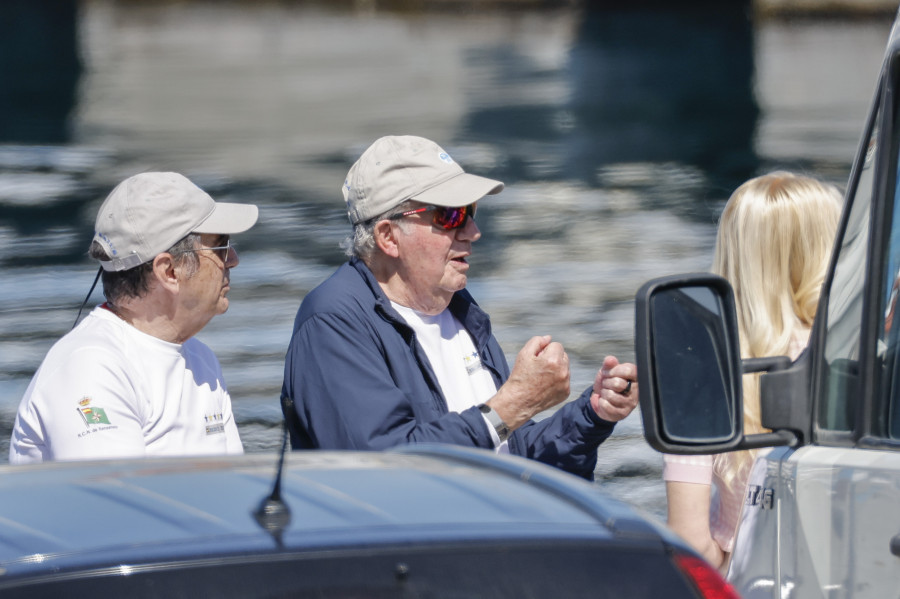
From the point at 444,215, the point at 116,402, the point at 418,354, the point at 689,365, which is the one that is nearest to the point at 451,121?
the point at 444,215

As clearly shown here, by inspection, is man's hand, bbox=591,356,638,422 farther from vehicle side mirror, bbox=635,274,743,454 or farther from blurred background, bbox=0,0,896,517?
blurred background, bbox=0,0,896,517

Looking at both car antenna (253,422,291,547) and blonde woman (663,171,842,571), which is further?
blonde woman (663,171,842,571)

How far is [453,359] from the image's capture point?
11.4 ft

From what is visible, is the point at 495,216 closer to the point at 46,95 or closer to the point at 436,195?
the point at 46,95

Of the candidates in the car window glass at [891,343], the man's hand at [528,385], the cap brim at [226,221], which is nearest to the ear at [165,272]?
the cap brim at [226,221]

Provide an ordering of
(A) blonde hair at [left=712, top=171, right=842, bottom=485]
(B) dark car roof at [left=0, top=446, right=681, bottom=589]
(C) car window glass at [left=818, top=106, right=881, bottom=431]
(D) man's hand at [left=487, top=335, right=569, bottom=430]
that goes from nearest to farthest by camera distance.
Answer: (B) dark car roof at [left=0, top=446, right=681, bottom=589]
(C) car window glass at [left=818, top=106, right=881, bottom=431]
(A) blonde hair at [left=712, top=171, right=842, bottom=485]
(D) man's hand at [left=487, top=335, right=569, bottom=430]

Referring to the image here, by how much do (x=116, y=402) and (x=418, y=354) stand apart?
32.1 inches

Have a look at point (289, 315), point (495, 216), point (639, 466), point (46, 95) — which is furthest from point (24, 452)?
point (46, 95)

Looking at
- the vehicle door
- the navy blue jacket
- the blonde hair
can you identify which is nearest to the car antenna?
the vehicle door

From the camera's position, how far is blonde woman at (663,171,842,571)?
303 cm

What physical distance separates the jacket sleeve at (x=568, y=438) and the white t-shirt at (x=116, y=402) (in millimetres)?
780

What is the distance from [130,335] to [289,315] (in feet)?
20.5

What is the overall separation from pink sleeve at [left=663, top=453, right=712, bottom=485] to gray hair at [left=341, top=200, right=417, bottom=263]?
91 centimetres

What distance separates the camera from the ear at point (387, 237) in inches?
134
